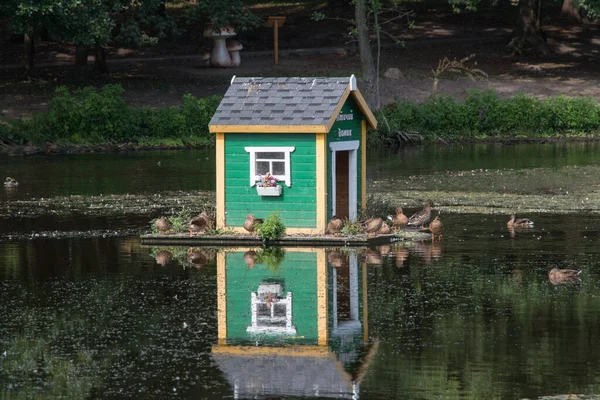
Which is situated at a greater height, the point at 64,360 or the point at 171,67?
the point at 171,67

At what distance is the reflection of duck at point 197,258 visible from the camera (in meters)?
23.5

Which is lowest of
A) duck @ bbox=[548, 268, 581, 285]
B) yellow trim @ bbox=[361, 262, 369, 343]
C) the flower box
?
yellow trim @ bbox=[361, 262, 369, 343]

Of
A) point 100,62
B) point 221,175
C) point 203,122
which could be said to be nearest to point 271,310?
point 221,175

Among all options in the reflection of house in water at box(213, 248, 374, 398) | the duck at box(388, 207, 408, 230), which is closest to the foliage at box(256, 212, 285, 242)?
the reflection of house in water at box(213, 248, 374, 398)

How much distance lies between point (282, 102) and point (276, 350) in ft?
33.0

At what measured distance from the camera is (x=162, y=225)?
85.8 ft

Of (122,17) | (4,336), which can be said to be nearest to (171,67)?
(122,17)

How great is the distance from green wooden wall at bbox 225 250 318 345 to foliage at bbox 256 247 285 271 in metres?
0.11

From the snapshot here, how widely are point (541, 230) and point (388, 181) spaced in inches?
400

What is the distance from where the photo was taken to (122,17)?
54.1 metres

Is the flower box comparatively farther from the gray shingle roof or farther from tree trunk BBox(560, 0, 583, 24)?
tree trunk BBox(560, 0, 583, 24)

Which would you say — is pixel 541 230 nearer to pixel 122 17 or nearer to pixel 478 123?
pixel 478 123

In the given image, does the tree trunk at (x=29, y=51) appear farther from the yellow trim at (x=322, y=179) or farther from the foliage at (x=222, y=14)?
the yellow trim at (x=322, y=179)

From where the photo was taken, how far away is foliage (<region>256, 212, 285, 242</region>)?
2516 cm
